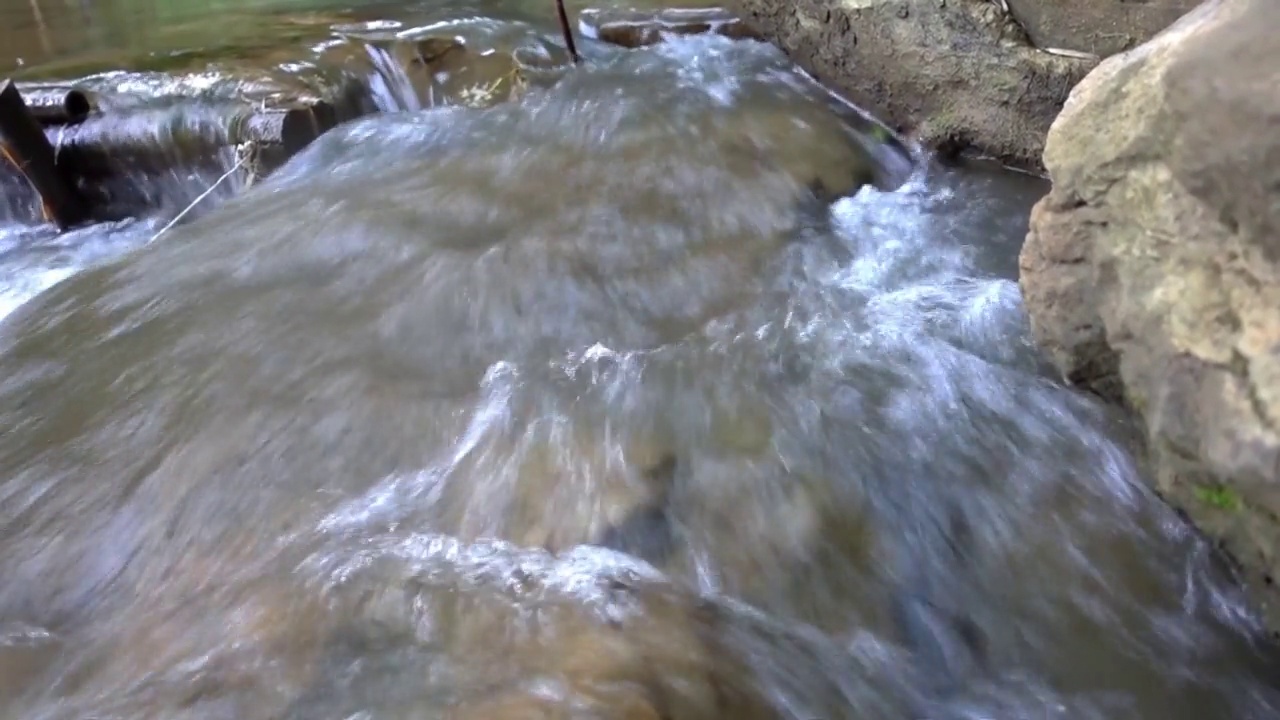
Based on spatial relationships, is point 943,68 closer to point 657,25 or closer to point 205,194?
point 657,25

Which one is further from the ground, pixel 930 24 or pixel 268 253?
pixel 930 24

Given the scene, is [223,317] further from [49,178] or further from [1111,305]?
[1111,305]

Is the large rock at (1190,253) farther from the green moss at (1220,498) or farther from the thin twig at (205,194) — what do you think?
the thin twig at (205,194)

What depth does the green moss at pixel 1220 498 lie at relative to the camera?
2.36 m

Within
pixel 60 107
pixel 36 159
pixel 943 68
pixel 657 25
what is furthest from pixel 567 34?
pixel 36 159

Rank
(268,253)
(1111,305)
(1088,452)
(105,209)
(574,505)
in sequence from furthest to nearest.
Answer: (105,209)
(268,253)
(1088,452)
(574,505)
(1111,305)

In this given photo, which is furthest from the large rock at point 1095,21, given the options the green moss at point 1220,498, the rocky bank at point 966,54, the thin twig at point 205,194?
the thin twig at point 205,194

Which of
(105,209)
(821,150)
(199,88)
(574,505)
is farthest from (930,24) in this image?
(105,209)

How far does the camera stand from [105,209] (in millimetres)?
5855

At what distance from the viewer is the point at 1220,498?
243 cm

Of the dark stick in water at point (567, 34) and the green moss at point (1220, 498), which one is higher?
the dark stick in water at point (567, 34)

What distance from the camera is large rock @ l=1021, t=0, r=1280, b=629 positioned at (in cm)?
211

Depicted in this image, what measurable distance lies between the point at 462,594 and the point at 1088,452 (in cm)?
217

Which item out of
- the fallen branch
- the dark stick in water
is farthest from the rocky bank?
the fallen branch
